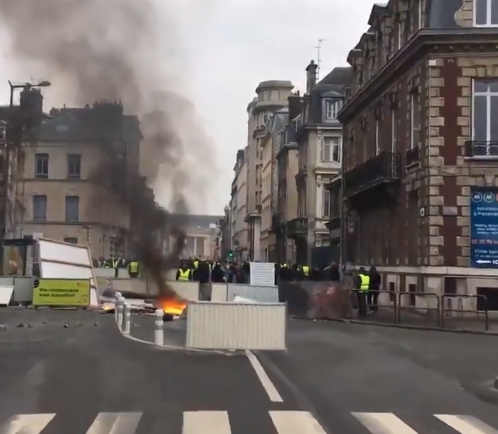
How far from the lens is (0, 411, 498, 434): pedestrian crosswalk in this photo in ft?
29.6

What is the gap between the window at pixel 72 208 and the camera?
3840 cm

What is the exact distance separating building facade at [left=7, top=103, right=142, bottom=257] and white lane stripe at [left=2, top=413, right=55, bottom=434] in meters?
19.5

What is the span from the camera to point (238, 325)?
1716 centimetres

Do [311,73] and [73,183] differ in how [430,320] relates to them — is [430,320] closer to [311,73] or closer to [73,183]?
[73,183]

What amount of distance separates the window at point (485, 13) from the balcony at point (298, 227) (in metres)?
37.1

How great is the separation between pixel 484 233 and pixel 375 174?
7.61 metres

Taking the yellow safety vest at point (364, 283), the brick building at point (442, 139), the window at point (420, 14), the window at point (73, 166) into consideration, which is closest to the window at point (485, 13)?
the brick building at point (442, 139)

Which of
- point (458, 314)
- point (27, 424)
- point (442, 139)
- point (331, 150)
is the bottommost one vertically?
point (27, 424)

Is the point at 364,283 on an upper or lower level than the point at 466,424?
upper

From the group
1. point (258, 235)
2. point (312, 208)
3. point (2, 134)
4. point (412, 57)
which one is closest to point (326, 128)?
point (312, 208)

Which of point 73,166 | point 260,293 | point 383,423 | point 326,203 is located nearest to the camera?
point 383,423

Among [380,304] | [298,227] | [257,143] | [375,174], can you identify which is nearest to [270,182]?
[257,143]

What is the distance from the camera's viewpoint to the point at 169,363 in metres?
15.2

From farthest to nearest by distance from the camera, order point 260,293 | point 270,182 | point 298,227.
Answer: point 270,182 < point 298,227 < point 260,293
